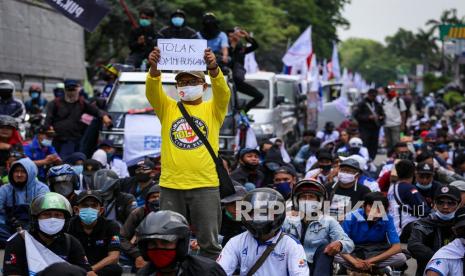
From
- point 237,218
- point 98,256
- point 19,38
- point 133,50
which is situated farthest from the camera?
point 19,38

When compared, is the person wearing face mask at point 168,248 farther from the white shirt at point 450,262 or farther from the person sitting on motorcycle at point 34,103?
the person sitting on motorcycle at point 34,103

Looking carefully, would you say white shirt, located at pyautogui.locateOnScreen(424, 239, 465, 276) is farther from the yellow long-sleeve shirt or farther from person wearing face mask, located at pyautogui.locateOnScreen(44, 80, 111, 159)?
person wearing face mask, located at pyautogui.locateOnScreen(44, 80, 111, 159)

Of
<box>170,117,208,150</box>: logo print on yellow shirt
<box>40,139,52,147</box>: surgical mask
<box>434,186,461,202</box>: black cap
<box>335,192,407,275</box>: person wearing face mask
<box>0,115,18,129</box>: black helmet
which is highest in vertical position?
<box>0,115,18,129</box>: black helmet

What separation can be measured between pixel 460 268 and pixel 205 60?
255 centimetres

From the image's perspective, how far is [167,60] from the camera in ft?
28.0

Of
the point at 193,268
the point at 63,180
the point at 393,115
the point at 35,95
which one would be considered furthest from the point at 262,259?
the point at 393,115

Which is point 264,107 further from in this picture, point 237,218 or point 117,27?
point 117,27

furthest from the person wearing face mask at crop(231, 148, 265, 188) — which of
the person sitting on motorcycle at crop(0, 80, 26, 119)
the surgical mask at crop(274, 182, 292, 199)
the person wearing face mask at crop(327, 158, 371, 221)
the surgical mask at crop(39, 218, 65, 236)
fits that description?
the surgical mask at crop(39, 218, 65, 236)

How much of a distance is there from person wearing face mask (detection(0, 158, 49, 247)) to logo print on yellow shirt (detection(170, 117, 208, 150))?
3.46 metres

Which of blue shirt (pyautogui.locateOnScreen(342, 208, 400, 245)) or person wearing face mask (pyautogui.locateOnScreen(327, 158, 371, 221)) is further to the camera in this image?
person wearing face mask (pyautogui.locateOnScreen(327, 158, 371, 221))

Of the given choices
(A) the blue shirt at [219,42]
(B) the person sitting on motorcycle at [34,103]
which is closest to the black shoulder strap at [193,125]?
(A) the blue shirt at [219,42]

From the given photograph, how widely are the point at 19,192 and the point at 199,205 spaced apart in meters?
3.77

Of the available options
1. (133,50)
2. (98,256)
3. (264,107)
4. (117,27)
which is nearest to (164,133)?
(98,256)

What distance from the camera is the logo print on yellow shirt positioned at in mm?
8281
